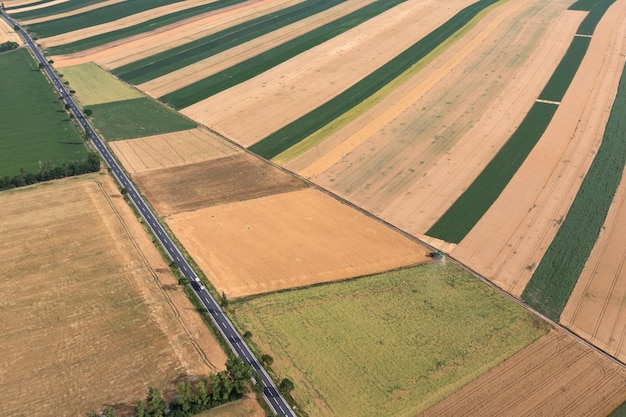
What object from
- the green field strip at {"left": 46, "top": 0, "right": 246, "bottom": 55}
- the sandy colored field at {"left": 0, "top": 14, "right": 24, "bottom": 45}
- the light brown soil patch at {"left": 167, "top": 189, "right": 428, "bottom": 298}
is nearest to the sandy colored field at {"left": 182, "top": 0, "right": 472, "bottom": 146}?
the light brown soil patch at {"left": 167, "top": 189, "right": 428, "bottom": 298}

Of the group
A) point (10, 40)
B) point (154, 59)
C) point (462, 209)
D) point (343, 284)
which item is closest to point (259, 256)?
point (343, 284)

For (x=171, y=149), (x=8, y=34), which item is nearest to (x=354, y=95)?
(x=171, y=149)

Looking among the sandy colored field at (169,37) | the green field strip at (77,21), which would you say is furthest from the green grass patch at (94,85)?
the green field strip at (77,21)

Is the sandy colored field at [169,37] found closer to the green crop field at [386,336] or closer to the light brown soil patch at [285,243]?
the light brown soil patch at [285,243]

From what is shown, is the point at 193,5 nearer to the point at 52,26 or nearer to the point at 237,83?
the point at 52,26

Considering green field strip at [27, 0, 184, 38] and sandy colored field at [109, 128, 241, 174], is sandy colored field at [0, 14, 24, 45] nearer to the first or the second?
green field strip at [27, 0, 184, 38]

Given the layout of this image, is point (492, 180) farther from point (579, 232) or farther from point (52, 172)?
point (52, 172)
